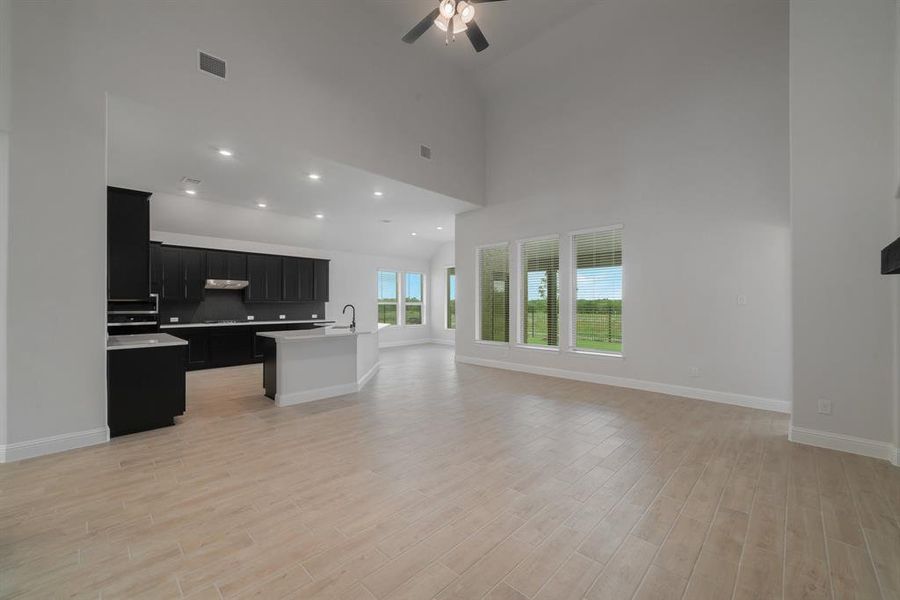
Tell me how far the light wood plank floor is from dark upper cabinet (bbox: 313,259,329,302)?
5.58m

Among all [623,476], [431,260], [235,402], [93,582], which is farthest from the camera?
[431,260]

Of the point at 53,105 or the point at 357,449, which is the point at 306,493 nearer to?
the point at 357,449

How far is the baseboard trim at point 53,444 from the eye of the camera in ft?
9.99

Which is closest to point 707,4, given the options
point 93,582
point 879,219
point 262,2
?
point 879,219

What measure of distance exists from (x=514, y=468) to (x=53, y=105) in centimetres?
505

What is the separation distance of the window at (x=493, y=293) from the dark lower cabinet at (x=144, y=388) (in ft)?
17.6

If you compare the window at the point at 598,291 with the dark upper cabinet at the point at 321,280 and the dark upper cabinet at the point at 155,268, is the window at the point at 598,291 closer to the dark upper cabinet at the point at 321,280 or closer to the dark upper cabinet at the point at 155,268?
Answer: the dark upper cabinet at the point at 321,280

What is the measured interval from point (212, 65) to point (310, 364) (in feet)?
11.9

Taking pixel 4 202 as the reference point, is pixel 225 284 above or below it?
below

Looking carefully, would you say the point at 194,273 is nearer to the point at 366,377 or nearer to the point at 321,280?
the point at 321,280

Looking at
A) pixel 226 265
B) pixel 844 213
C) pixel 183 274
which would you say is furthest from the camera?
pixel 226 265

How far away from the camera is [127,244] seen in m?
4.36

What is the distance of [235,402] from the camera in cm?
488

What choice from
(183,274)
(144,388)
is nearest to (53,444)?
(144,388)
